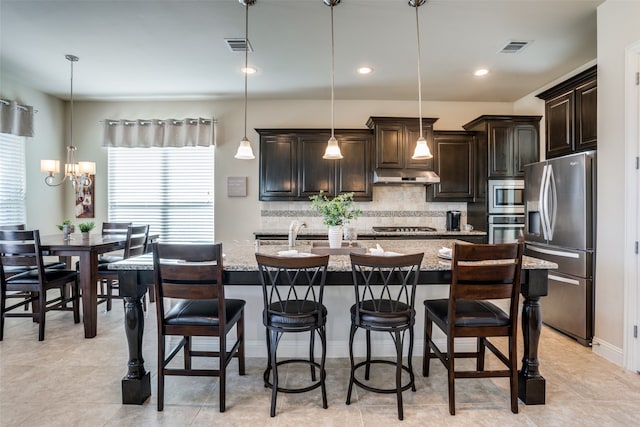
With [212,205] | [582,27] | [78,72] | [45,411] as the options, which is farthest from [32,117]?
[582,27]

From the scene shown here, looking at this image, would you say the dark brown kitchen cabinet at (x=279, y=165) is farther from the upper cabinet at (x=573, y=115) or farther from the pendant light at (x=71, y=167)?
the upper cabinet at (x=573, y=115)

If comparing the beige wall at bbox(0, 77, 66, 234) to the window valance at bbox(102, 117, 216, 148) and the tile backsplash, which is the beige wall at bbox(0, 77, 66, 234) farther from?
the tile backsplash

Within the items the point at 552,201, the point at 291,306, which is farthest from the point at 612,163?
the point at 291,306

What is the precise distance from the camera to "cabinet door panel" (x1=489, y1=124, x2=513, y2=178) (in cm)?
428

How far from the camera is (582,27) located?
115 inches

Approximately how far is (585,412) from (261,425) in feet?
6.33

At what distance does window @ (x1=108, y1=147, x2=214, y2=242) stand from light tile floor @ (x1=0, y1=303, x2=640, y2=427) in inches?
101

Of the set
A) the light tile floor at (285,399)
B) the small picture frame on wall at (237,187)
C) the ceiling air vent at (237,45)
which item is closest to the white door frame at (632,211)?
the light tile floor at (285,399)

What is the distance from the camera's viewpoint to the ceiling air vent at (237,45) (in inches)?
123

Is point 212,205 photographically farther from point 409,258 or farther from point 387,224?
point 409,258

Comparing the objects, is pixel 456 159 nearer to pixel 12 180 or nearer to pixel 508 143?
pixel 508 143

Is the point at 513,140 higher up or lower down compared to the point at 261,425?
higher up

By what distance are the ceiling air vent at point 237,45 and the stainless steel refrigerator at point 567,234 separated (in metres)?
3.24

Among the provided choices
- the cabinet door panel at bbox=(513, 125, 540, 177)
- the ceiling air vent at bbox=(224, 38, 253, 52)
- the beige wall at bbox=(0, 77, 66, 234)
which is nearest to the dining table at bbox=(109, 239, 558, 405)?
the ceiling air vent at bbox=(224, 38, 253, 52)
